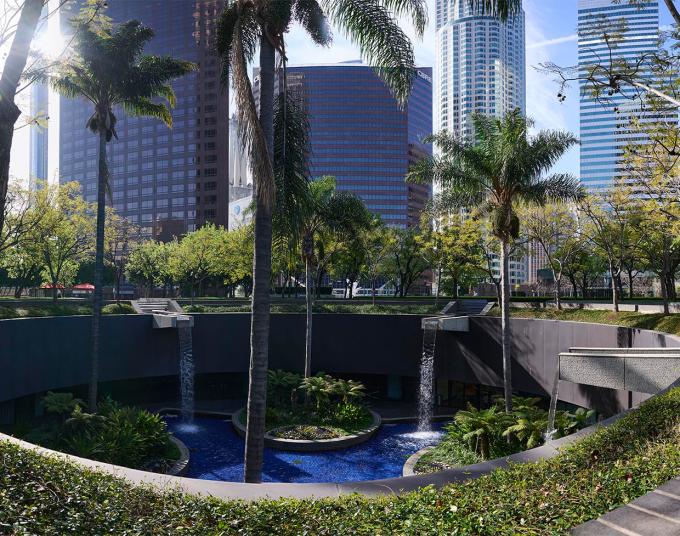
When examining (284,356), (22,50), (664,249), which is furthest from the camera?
(664,249)

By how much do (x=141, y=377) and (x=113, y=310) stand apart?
4.65m

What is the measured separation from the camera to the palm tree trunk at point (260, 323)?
28.6 feet

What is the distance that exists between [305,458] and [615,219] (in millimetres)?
21825

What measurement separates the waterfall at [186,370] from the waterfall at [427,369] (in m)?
9.74

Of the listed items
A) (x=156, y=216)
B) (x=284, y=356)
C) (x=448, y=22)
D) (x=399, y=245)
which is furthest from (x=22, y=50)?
(x=448, y=22)

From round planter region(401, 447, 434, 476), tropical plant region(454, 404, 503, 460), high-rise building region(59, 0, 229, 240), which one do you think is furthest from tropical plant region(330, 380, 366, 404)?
high-rise building region(59, 0, 229, 240)

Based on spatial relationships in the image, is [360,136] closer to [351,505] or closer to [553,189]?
[553,189]

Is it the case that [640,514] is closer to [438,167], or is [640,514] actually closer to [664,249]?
[438,167]

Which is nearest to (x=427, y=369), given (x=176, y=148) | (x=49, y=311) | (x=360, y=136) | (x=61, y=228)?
(x=49, y=311)

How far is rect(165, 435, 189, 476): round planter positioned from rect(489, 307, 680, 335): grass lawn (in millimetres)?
15330

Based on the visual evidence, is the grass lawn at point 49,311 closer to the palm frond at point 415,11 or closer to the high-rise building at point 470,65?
the palm frond at point 415,11

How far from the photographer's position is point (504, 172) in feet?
54.0

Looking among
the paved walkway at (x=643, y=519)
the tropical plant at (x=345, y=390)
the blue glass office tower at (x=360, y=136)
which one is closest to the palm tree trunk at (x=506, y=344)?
the tropical plant at (x=345, y=390)

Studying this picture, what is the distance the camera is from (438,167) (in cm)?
1795
